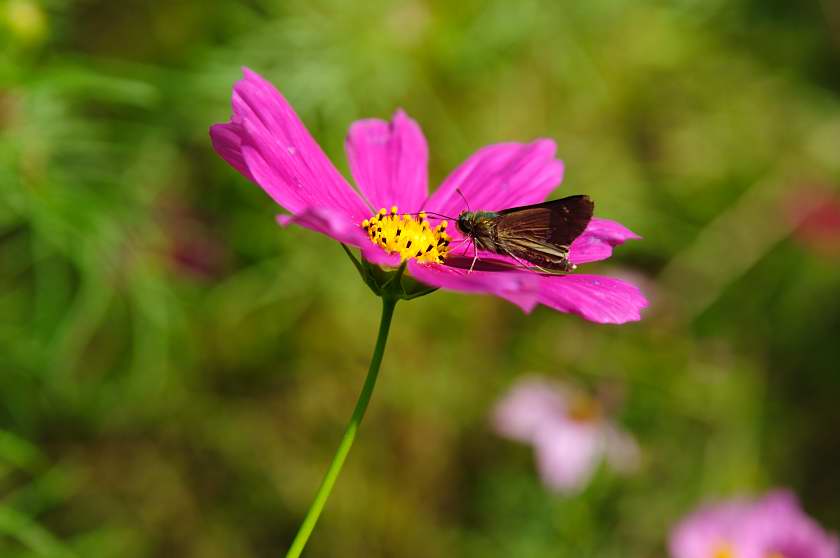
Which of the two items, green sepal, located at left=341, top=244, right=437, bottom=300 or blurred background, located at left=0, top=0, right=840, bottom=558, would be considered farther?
blurred background, located at left=0, top=0, right=840, bottom=558

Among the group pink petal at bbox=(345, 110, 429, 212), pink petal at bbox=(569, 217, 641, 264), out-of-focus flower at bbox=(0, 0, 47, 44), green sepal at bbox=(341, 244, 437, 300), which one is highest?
out-of-focus flower at bbox=(0, 0, 47, 44)

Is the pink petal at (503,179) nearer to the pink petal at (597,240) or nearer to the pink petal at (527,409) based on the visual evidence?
the pink petal at (597,240)

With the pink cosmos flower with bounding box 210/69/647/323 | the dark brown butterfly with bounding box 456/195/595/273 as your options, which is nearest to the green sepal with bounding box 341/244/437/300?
the pink cosmos flower with bounding box 210/69/647/323

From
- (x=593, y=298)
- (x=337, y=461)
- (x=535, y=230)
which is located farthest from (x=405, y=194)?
(x=337, y=461)

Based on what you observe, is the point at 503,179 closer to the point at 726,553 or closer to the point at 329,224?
the point at 329,224

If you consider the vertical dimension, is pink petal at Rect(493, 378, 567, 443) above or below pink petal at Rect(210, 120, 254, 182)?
below

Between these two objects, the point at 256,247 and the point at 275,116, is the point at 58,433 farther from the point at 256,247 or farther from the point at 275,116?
the point at 275,116

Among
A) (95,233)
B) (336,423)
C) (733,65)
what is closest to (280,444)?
(336,423)

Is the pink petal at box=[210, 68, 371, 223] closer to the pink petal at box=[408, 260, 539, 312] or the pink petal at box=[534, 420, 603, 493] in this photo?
the pink petal at box=[408, 260, 539, 312]
